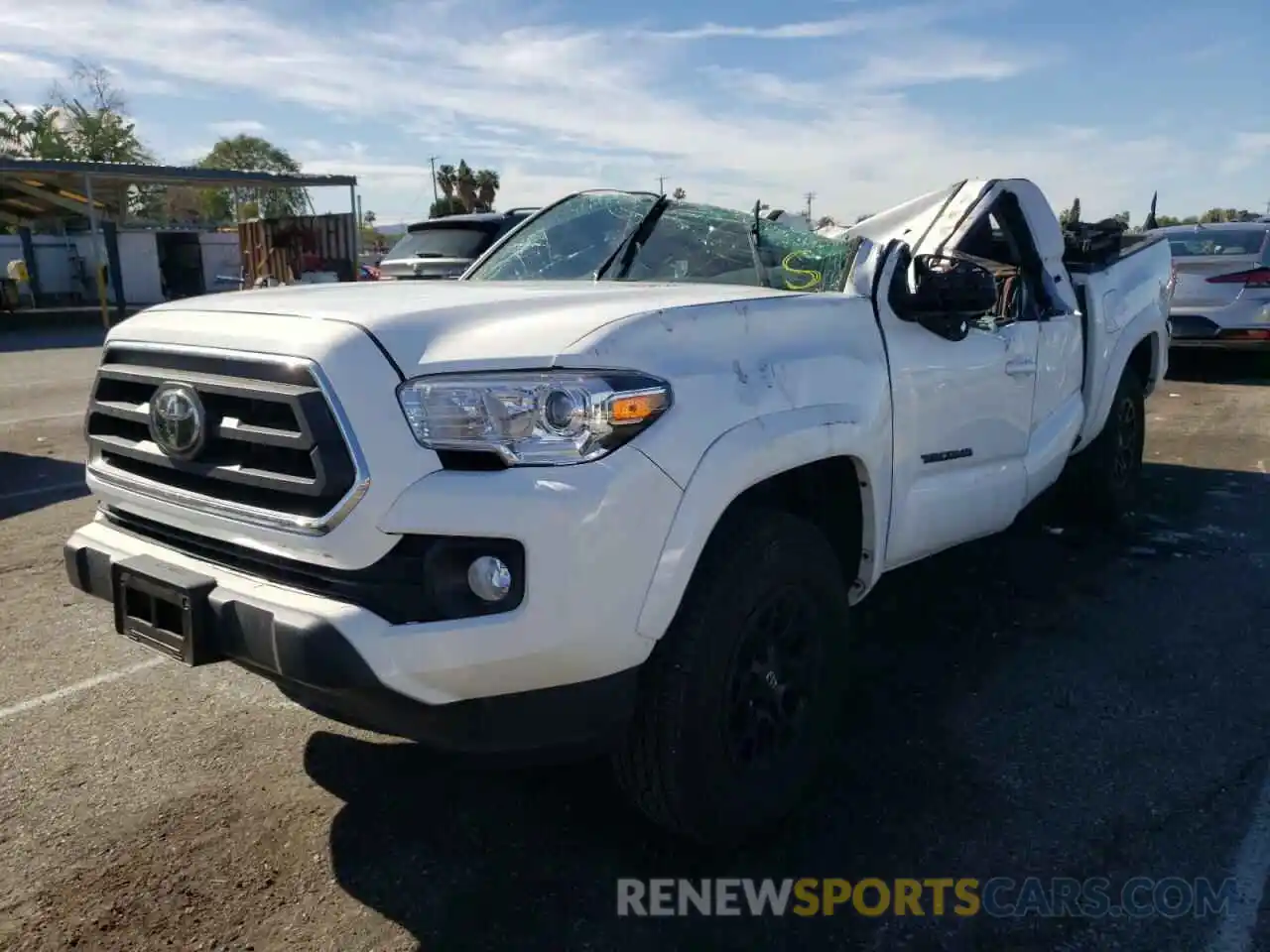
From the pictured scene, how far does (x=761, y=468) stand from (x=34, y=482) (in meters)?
6.52

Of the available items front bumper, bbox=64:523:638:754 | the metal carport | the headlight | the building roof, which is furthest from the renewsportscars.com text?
the building roof

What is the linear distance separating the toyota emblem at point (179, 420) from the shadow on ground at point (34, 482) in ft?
14.7

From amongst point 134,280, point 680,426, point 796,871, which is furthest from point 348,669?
point 134,280

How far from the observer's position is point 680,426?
2377mm

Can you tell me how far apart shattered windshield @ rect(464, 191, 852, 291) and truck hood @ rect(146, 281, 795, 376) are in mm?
342

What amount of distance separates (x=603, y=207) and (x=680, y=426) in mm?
2148

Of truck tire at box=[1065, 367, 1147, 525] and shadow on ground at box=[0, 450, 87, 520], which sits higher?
truck tire at box=[1065, 367, 1147, 525]

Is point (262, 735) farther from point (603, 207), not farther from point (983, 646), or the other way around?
point (983, 646)

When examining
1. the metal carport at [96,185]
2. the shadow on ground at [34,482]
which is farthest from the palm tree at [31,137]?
the shadow on ground at [34,482]

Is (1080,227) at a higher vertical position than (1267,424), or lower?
higher

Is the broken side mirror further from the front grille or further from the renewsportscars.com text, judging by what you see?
the front grille

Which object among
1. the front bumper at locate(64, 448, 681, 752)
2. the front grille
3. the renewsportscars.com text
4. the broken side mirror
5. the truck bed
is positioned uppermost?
the truck bed

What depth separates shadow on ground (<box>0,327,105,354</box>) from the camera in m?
18.6

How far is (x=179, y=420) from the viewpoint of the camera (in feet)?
8.55
